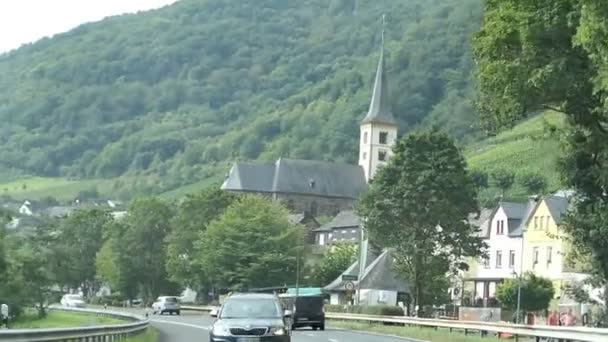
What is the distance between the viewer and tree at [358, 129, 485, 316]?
70812 mm

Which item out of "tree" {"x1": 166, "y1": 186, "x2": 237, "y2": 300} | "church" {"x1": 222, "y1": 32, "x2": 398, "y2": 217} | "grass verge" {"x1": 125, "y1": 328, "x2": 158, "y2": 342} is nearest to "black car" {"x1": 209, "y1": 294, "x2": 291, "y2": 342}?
"grass verge" {"x1": 125, "y1": 328, "x2": 158, "y2": 342}

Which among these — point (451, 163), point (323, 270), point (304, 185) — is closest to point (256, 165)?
point (304, 185)

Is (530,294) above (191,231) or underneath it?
underneath

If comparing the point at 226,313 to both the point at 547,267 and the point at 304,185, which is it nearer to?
Answer: the point at 547,267

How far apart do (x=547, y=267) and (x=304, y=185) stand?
102 metres

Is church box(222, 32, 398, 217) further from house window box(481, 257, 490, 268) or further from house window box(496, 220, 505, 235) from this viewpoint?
house window box(496, 220, 505, 235)

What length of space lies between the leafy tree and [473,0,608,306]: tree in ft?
405

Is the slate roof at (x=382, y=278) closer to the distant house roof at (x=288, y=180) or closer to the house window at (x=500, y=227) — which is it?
the house window at (x=500, y=227)

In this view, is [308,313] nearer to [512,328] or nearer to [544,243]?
[512,328]

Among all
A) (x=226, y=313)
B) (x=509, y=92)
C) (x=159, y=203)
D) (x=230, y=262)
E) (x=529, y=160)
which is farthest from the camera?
(x=529, y=160)

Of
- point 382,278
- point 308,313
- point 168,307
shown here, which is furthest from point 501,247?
point 308,313

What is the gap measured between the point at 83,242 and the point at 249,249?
50910 mm

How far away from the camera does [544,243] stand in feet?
314

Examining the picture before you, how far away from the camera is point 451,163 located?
237 ft
